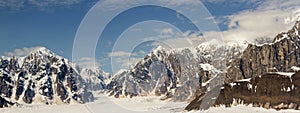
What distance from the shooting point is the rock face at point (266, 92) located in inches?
5827

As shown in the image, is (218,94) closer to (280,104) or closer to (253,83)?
(253,83)

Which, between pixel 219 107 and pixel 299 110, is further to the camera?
pixel 219 107

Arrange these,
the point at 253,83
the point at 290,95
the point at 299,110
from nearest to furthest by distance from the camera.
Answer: the point at 299,110 < the point at 290,95 < the point at 253,83

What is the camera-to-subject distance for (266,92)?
16212 centimetres

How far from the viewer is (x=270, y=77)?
6521 inches

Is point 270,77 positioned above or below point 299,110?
above

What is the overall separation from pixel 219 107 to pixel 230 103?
6.05 metres

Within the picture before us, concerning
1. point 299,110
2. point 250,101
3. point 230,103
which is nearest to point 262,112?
point 299,110

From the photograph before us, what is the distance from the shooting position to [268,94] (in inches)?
6314

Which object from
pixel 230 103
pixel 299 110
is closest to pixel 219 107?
pixel 230 103

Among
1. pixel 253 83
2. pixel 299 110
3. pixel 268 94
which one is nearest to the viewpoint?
pixel 299 110

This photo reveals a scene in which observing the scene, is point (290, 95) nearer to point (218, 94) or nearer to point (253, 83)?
point (253, 83)

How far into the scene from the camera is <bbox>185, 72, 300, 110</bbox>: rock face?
148 meters

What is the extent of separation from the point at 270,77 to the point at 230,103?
69.1 ft
